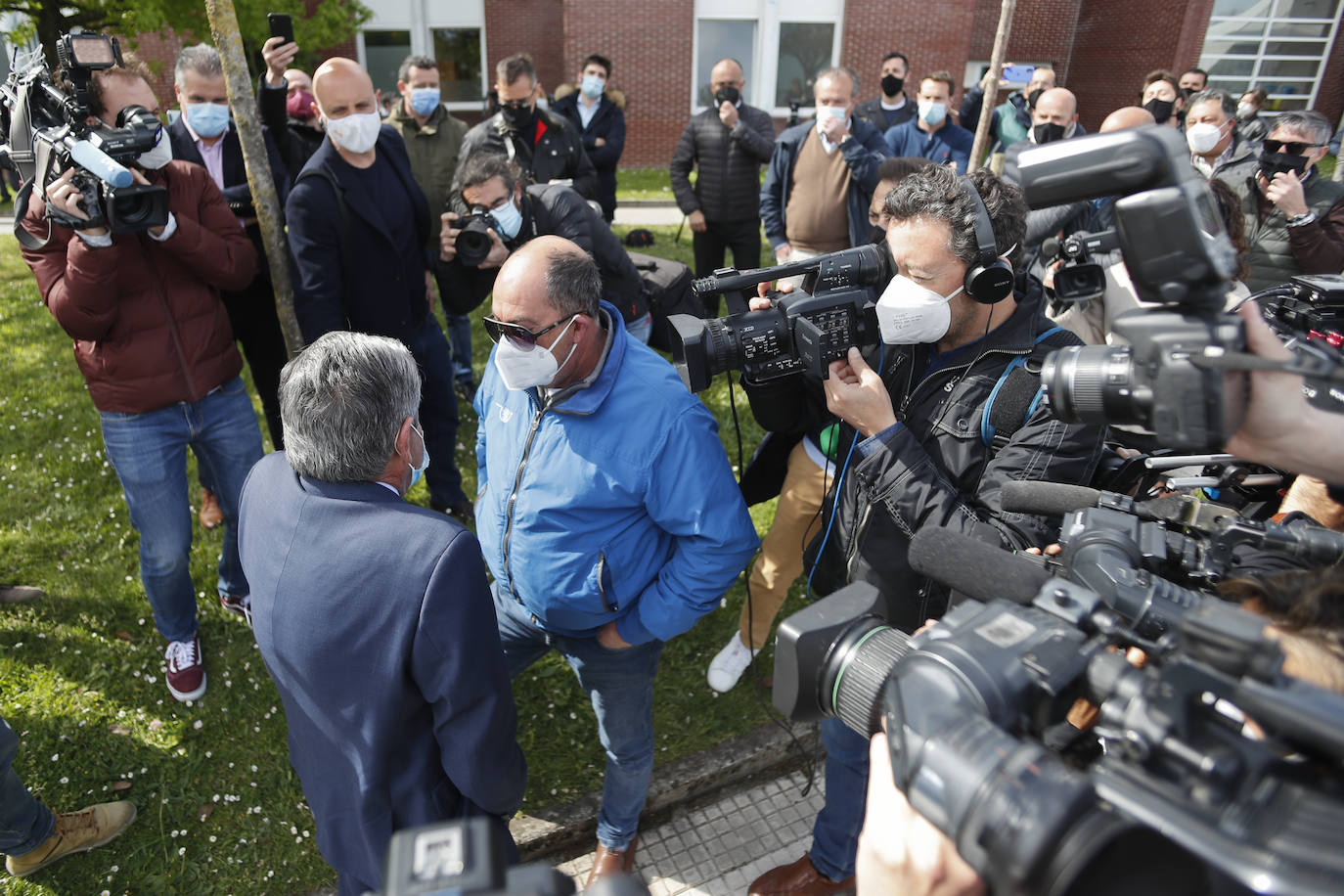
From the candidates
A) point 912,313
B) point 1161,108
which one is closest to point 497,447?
point 912,313

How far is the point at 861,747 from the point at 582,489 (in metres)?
1.16

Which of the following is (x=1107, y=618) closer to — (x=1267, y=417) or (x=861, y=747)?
(x=1267, y=417)

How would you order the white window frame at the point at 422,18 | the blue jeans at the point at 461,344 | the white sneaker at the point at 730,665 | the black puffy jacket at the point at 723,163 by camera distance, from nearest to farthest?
1. the white sneaker at the point at 730,665
2. the blue jeans at the point at 461,344
3. the black puffy jacket at the point at 723,163
4. the white window frame at the point at 422,18

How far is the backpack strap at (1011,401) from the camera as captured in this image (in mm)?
1980

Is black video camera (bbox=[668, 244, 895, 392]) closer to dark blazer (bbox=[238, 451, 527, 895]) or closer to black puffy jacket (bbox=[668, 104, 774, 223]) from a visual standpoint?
dark blazer (bbox=[238, 451, 527, 895])

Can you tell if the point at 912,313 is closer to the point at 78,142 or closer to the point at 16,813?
the point at 78,142

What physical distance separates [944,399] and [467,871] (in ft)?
5.60

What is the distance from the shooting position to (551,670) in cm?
353

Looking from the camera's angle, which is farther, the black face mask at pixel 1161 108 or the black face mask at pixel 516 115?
the black face mask at pixel 1161 108

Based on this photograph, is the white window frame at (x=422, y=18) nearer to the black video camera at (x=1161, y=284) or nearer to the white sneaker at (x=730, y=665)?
the white sneaker at (x=730, y=665)

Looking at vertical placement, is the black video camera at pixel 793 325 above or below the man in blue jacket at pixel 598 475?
above

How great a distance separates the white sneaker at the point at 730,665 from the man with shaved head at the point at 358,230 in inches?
79.0

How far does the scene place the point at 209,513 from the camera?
4324 mm

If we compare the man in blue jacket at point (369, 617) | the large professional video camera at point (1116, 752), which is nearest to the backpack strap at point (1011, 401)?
the large professional video camera at point (1116, 752)
